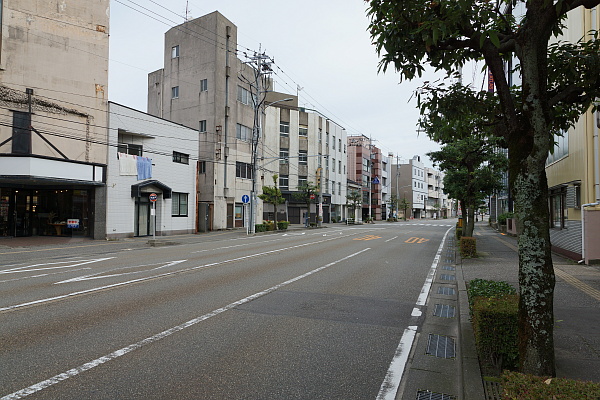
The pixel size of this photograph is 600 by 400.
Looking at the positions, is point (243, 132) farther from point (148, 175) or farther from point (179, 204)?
point (148, 175)

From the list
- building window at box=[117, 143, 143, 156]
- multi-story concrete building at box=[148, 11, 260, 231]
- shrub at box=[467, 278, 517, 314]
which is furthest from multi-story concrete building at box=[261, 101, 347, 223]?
shrub at box=[467, 278, 517, 314]

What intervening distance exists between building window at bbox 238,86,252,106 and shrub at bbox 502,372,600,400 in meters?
37.3

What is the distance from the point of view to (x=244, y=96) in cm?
3878

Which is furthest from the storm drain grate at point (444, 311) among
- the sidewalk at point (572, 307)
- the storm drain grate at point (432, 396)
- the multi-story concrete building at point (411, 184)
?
the multi-story concrete building at point (411, 184)

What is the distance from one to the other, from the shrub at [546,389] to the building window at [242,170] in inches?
1390

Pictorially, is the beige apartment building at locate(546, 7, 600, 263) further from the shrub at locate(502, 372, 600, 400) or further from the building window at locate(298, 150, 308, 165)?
the building window at locate(298, 150, 308, 165)

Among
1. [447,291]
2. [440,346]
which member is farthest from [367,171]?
[440,346]

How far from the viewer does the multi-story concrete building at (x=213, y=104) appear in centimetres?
3447

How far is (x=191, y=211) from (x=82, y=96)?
11.3 meters

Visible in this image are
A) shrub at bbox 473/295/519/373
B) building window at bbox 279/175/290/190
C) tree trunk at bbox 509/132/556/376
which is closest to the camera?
tree trunk at bbox 509/132/556/376

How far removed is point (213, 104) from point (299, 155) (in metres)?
14.1

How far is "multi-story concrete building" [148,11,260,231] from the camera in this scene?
1357 inches

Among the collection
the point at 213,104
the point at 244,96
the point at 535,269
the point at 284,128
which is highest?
the point at 244,96

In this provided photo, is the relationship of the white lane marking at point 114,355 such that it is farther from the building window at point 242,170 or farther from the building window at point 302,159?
the building window at point 302,159
